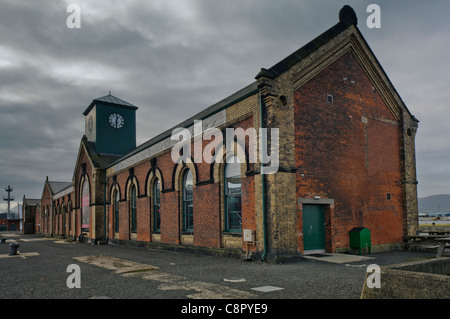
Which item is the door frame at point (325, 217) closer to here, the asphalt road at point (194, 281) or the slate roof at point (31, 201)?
the asphalt road at point (194, 281)

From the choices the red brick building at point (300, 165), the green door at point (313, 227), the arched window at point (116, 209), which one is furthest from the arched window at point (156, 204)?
the green door at point (313, 227)

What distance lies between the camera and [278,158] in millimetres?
12180

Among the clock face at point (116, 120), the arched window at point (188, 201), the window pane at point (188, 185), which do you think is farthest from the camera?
the clock face at point (116, 120)

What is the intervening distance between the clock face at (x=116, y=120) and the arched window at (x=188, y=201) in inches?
731

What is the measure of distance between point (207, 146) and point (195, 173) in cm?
144

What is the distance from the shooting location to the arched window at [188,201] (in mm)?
17328

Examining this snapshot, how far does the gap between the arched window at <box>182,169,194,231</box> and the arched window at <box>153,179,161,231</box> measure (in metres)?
3.38

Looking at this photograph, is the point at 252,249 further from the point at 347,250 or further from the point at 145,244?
the point at 145,244

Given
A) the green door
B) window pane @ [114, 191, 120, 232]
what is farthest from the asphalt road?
window pane @ [114, 191, 120, 232]

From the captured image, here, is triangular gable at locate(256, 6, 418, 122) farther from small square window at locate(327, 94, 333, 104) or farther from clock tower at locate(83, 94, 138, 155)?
clock tower at locate(83, 94, 138, 155)

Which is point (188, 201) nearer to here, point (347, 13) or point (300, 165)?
point (300, 165)

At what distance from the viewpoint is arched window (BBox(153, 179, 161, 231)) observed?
68.6 feet

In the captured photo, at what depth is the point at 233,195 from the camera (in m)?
14.1
